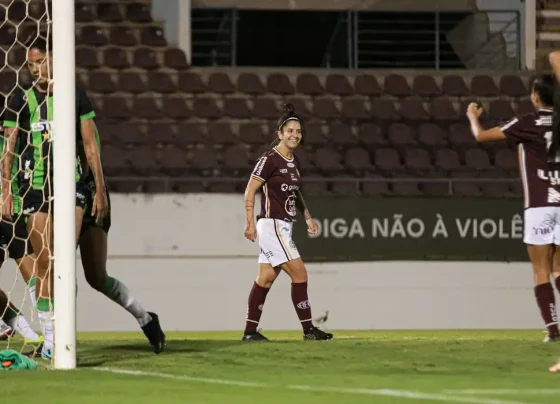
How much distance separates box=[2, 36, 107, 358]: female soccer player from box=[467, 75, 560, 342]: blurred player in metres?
2.57

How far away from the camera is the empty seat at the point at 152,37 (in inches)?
575

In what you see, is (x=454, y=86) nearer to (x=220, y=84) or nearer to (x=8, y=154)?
(x=220, y=84)

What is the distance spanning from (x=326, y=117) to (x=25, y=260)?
24.2ft

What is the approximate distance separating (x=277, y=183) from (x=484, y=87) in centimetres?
720

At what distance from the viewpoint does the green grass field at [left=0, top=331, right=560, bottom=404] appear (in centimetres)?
418

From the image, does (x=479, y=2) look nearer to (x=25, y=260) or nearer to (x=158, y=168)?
(x=158, y=168)

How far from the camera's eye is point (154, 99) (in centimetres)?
1397

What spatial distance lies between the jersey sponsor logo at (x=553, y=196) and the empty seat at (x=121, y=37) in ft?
27.9

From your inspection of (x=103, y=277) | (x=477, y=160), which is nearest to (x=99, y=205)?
(x=103, y=277)

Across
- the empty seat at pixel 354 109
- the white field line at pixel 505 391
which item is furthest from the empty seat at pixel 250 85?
the white field line at pixel 505 391

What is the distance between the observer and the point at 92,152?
5.79 meters

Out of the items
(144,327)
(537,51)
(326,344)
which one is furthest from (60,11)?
(537,51)

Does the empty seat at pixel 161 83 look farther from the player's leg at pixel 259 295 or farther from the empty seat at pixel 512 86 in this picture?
the player's leg at pixel 259 295

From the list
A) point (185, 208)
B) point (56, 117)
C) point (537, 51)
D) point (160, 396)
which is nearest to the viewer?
point (160, 396)
